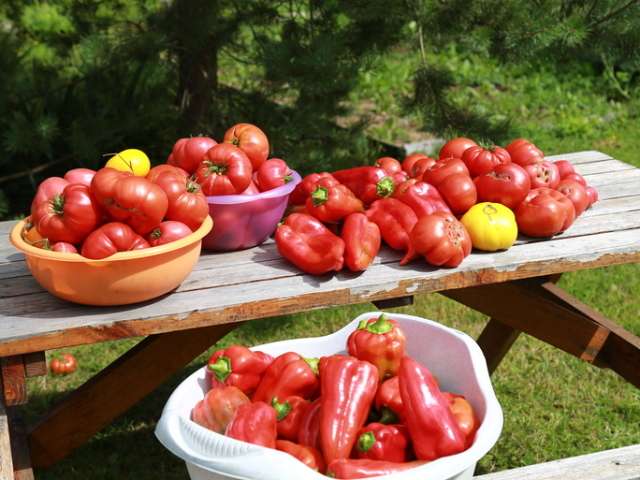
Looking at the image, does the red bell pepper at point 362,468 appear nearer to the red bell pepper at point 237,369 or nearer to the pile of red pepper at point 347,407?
the pile of red pepper at point 347,407

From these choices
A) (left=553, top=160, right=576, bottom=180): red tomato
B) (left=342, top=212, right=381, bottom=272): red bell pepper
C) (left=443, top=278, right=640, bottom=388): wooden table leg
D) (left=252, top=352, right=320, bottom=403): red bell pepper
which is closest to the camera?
(left=252, top=352, right=320, bottom=403): red bell pepper

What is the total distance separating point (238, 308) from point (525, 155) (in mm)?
987

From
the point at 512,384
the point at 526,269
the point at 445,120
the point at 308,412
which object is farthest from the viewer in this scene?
the point at 445,120

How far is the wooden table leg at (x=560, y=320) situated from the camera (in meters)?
2.52

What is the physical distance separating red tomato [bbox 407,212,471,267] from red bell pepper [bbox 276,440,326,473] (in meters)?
0.69

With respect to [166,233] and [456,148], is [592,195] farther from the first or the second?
[166,233]

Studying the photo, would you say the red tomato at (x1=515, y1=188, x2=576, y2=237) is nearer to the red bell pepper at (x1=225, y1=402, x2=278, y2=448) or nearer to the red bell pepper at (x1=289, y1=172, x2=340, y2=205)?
the red bell pepper at (x1=289, y1=172, x2=340, y2=205)

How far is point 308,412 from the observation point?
1852mm

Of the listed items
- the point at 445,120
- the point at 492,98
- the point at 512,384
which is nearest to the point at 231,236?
the point at 512,384

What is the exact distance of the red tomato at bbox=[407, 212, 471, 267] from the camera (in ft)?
7.48

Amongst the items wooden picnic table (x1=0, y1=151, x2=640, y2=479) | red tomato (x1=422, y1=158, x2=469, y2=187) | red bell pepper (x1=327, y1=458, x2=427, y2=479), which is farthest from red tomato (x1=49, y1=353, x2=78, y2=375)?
red bell pepper (x1=327, y1=458, x2=427, y2=479)

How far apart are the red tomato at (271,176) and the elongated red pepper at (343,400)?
0.71 m

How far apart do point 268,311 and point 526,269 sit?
25.4 inches

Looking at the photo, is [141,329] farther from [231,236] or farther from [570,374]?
[570,374]
